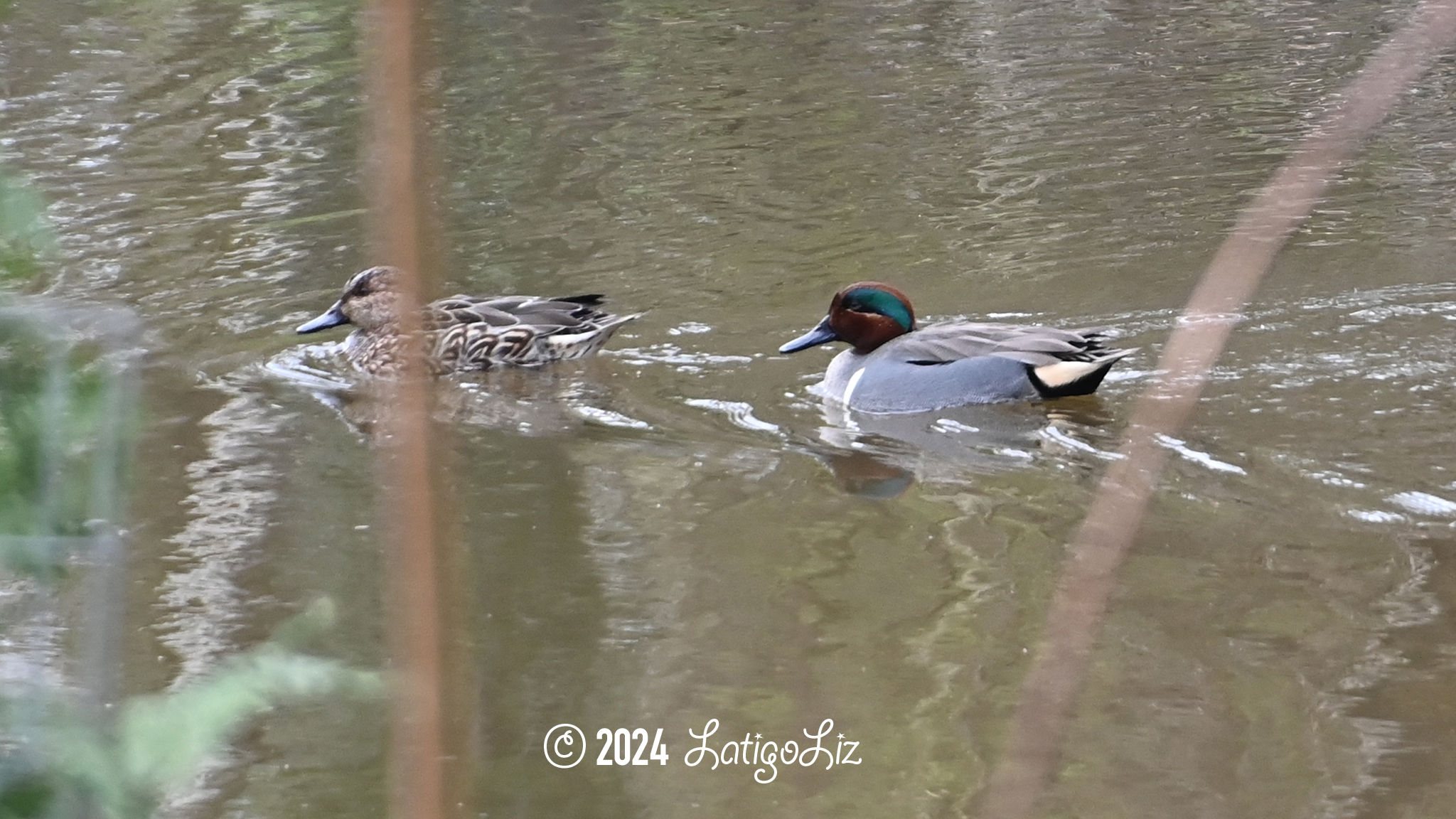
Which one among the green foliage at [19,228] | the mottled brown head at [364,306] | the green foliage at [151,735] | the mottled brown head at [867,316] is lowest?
the mottled brown head at [364,306]

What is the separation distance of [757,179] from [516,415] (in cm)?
442

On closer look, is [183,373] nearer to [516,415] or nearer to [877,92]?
[516,415]

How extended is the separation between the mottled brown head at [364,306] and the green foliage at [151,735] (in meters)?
7.03

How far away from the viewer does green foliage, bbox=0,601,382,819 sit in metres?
1.48

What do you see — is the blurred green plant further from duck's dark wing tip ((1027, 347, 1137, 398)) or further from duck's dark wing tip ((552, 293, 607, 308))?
duck's dark wing tip ((552, 293, 607, 308))

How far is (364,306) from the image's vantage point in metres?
8.71

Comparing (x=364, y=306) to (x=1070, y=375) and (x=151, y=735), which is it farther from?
(x=151, y=735)

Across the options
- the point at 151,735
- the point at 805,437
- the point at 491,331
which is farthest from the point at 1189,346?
the point at 491,331

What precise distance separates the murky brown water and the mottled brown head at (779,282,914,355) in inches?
13.6

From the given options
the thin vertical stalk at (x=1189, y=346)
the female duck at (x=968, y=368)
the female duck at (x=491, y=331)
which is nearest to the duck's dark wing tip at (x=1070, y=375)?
the female duck at (x=968, y=368)

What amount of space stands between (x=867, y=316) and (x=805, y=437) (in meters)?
1.08

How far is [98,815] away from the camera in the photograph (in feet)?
5.51

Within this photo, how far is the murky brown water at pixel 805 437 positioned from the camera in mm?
4492

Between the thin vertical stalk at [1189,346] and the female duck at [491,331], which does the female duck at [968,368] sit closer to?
the female duck at [491,331]
